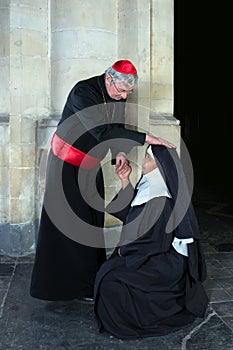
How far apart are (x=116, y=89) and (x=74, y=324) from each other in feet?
5.24

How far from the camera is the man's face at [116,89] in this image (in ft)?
9.78

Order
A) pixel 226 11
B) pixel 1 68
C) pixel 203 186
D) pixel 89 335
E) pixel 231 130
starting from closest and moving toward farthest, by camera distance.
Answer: pixel 89 335, pixel 1 68, pixel 203 186, pixel 226 11, pixel 231 130

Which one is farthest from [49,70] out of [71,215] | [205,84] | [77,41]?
[205,84]

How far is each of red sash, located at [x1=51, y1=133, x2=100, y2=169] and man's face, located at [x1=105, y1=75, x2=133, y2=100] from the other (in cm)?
47

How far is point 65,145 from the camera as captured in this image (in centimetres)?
320

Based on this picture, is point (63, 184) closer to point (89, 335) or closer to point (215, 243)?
point (89, 335)

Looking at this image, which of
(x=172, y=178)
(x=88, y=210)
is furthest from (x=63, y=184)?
(x=172, y=178)

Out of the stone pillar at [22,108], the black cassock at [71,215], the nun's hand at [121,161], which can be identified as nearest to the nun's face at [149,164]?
the nun's hand at [121,161]

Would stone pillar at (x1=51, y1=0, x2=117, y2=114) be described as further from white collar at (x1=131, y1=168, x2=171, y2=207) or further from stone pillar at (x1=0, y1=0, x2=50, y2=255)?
white collar at (x1=131, y1=168, x2=171, y2=207)

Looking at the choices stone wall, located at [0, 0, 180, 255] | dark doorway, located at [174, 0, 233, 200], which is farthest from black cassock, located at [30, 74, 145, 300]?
dark doorway, located at [174, 0, 233, 200]

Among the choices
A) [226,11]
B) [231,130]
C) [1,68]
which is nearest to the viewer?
[1,68]

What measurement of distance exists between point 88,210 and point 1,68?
2.03 meters

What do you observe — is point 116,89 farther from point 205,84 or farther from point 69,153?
point 205,84

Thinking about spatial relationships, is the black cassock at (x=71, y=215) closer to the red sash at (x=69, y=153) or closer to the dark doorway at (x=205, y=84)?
the red sash at (x=69, y=153)
